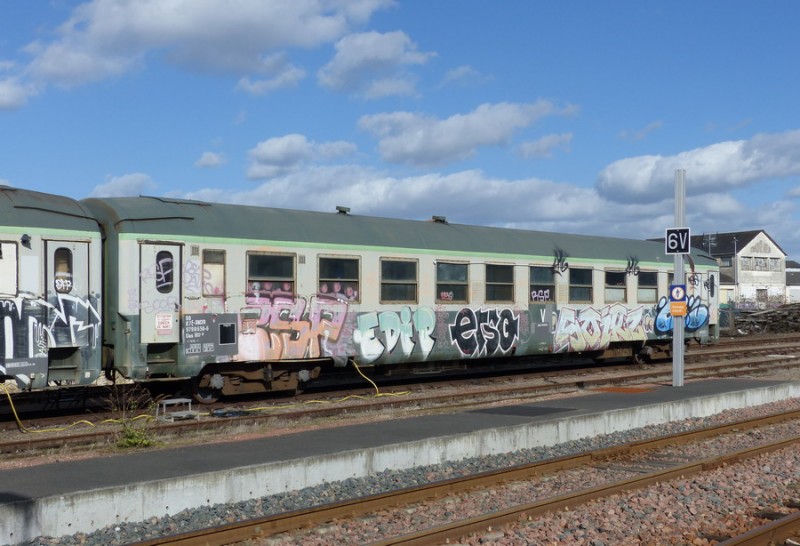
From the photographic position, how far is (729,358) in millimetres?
26016

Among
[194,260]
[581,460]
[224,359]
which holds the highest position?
[194,260]

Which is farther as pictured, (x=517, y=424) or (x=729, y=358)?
(x=729, y=358)

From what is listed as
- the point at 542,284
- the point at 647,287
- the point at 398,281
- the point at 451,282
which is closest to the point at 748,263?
the point at 647,287

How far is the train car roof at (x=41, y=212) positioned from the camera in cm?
1255

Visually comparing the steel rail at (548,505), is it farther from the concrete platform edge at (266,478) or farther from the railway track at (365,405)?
the railway track at (365,405)

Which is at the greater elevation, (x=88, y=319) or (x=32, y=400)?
(x=88, y=319)

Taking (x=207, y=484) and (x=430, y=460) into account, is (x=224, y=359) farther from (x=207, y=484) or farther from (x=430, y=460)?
(x=207, y=484)

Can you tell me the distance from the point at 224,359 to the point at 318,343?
1.98 metres

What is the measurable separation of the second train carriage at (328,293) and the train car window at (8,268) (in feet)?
5.39

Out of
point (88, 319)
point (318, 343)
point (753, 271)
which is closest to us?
point (88, 319)

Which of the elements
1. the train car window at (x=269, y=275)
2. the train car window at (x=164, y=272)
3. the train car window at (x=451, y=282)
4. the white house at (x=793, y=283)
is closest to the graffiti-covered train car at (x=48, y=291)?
the train car window at (x=164, y=272)

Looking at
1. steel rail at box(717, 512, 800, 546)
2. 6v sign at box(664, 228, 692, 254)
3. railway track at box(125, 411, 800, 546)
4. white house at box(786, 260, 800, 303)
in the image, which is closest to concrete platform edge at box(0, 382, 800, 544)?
railway track at box(125, 411, 800, 546)

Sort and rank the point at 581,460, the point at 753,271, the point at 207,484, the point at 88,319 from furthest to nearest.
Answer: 1. the point at 753,271
2. the point at 88,319
3. the point at 581,460
4. the point at 207,484

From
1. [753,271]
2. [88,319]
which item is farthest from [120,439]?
[753,271]
